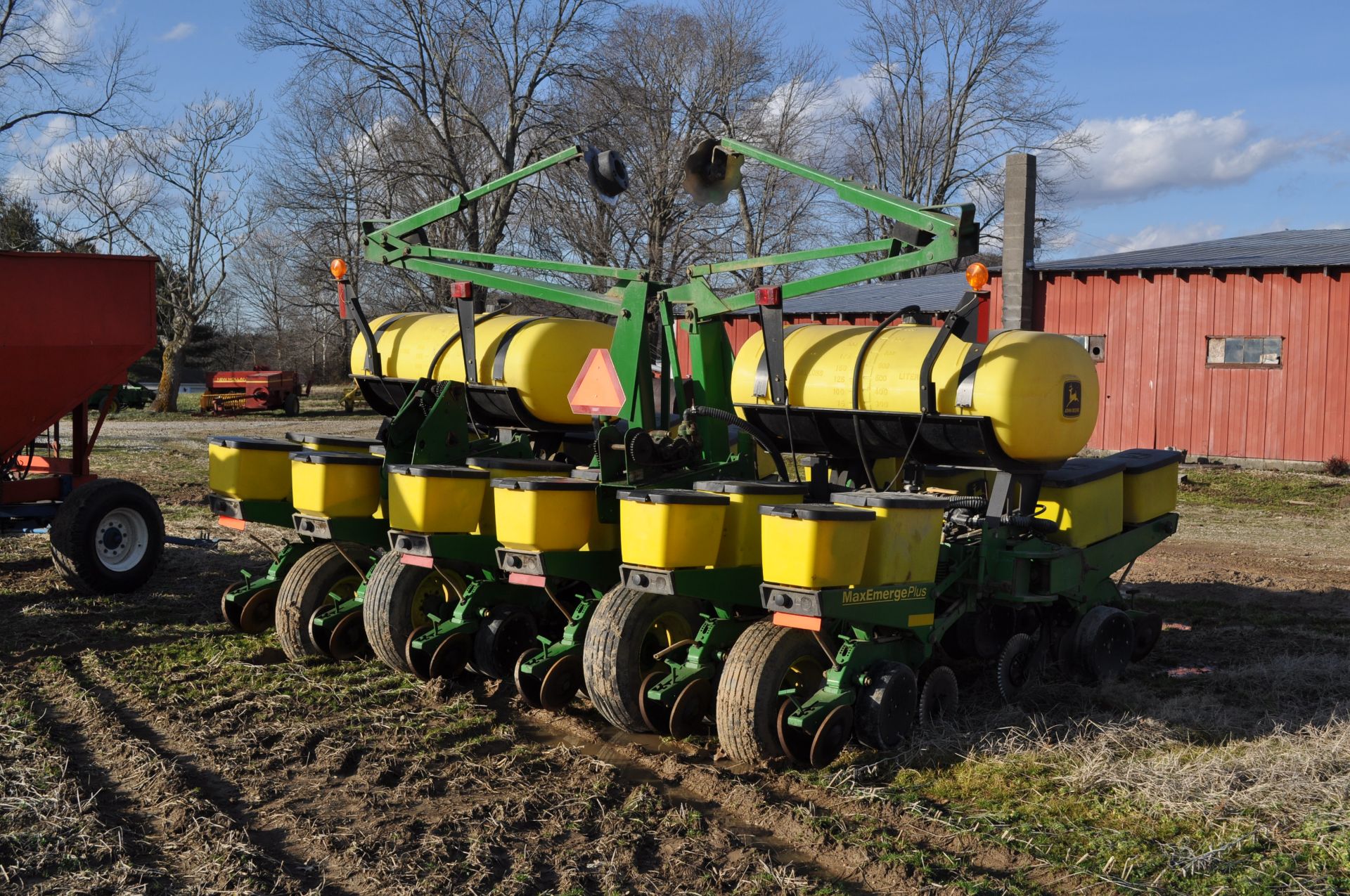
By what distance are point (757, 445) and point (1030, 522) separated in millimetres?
1771

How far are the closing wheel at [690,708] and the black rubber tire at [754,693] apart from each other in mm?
336

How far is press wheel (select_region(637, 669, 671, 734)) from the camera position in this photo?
6199 mm

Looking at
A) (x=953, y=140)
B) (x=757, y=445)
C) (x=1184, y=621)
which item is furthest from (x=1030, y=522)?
(x=953, y=140)

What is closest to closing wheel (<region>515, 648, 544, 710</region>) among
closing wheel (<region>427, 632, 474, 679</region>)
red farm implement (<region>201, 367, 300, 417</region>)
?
closing wheel (<region>427, 632, 474, 679</region>)

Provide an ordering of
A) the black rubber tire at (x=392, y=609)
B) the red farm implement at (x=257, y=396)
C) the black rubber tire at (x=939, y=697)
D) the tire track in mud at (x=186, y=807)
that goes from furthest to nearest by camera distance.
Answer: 1. the red farm implement at (x=257, y=396)
2. the black rubber tire at (x=392, y=609)
3. the black rubber tire at (x=939, y=697)
4. the tire track in mud at (x=186, y=807)

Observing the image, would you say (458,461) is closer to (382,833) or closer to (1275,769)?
(382,833)

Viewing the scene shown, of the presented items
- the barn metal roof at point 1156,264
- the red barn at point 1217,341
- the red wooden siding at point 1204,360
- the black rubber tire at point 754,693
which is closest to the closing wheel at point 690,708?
the black rubber tire at point 754,693

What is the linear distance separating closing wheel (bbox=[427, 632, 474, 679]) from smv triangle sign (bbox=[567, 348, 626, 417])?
150 cm

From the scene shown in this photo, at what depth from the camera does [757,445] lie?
7.89m

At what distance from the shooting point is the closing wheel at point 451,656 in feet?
23.5

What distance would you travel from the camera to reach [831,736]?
5.68 metres

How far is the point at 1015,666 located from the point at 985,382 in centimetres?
175

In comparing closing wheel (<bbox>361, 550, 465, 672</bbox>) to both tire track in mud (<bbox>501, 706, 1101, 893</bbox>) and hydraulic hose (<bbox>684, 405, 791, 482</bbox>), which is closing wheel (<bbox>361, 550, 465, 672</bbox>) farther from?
hydraulic hose (<bbox>684, 405, 791, 482</bbox>)

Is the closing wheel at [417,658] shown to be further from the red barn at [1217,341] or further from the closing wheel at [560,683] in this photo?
the red barn at [1217,341]
